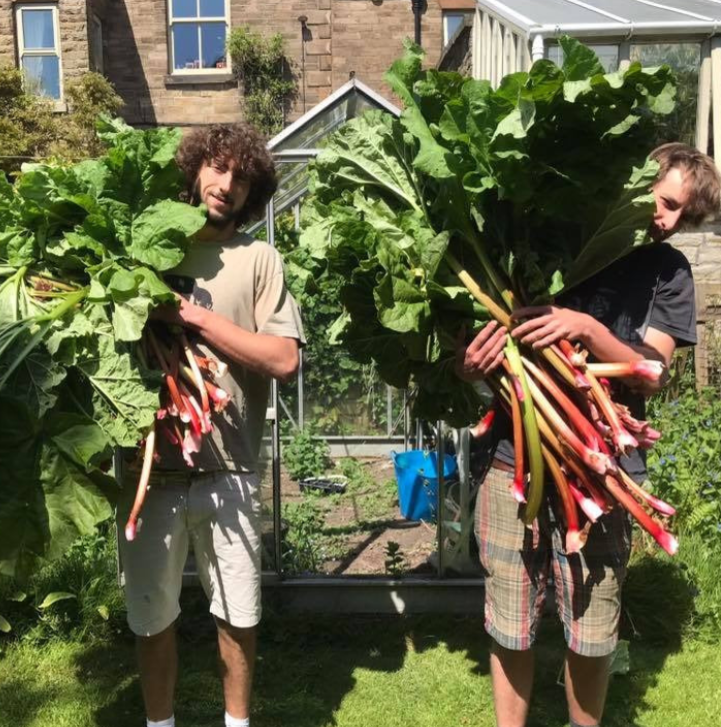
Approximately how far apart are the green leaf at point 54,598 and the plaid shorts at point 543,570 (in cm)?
213

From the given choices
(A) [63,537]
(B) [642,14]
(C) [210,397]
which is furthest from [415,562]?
(B) [642,14]

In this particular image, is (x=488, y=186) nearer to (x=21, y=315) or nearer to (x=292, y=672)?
(x=21, y=315)

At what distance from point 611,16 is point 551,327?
5547 millimetres

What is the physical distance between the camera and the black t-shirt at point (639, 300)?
2428mm

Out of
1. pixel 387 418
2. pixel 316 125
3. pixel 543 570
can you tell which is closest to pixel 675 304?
pixel 543 570

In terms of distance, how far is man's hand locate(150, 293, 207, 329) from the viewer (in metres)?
2.49

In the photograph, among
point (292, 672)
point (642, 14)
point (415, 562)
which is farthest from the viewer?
point (642, 14)

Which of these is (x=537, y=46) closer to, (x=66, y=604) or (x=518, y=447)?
(x=518, y=447)

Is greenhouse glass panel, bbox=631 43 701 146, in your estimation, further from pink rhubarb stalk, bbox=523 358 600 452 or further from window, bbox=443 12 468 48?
window, bbox=443 12 468 48

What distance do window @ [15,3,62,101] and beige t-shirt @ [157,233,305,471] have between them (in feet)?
43.4

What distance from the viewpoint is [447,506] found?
4273mm

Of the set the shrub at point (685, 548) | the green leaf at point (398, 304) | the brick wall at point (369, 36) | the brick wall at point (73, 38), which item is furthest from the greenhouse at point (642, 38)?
the brick wall at point (73, 38)

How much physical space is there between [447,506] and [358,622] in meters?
0.74

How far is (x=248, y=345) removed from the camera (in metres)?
2.57
